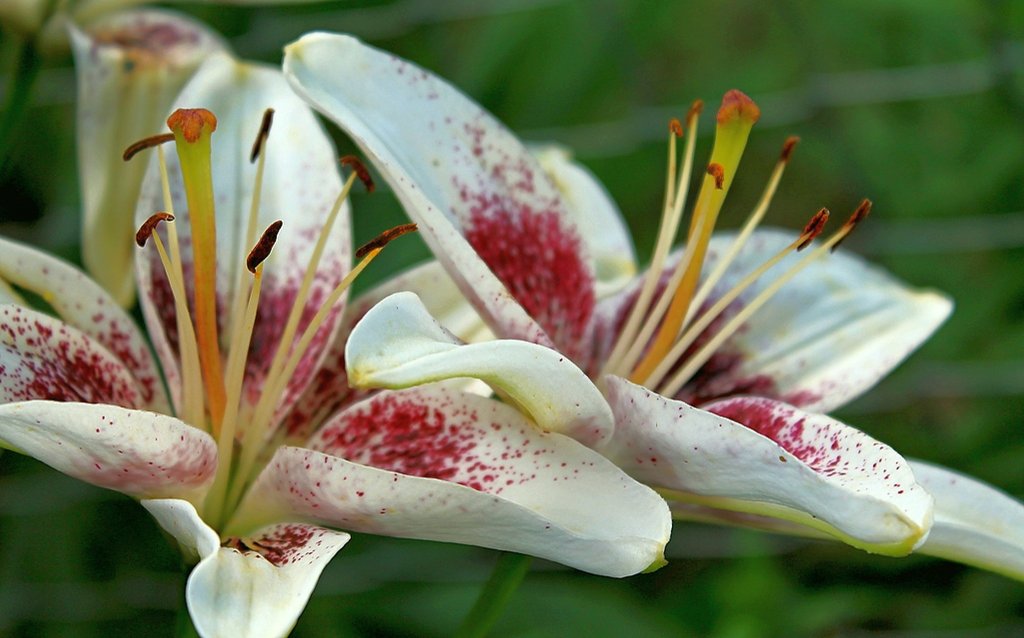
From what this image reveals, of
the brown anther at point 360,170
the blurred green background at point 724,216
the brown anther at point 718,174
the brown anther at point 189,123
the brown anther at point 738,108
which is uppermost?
the brown anther at point 738,108

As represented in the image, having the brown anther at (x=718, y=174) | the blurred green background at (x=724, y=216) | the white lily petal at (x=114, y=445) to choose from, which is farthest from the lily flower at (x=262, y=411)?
the blurred green background at (x=724, y=216)

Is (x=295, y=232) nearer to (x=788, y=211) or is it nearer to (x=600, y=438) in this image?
(x=600, y=438)

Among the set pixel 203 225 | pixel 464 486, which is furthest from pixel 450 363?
pixel 203 225

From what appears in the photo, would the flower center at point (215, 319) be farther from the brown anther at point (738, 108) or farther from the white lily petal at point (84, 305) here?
the brown anther at point (738, 108)

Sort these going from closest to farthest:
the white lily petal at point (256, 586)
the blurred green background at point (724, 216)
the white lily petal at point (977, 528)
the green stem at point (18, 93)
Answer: the white lily petal at point (256, 586), the white lily petal at point (977, 528), the green stem at point (18, 93), the blurred green background at point (724, 216)

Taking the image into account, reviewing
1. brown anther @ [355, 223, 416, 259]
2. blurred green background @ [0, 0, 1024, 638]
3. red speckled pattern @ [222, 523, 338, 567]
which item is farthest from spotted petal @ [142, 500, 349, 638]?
blurred green background @ [0, 0, 1024, 638]

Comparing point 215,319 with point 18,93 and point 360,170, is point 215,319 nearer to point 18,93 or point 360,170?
point 360,170

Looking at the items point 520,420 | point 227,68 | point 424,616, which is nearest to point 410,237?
point 424,616
